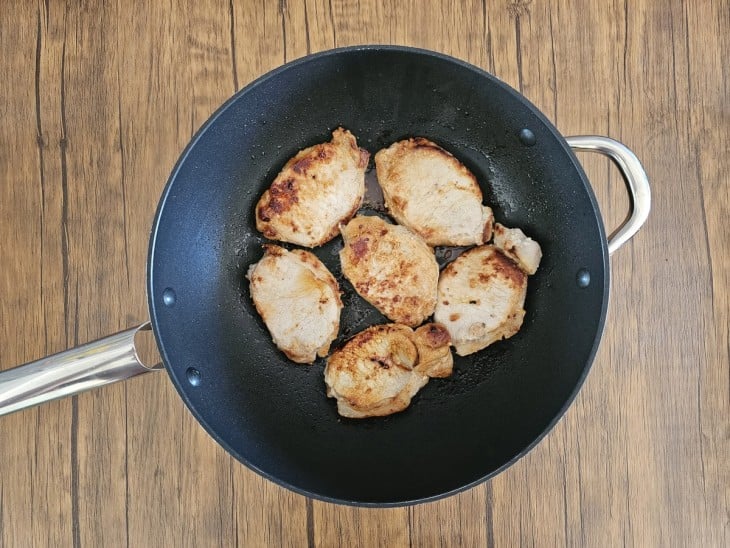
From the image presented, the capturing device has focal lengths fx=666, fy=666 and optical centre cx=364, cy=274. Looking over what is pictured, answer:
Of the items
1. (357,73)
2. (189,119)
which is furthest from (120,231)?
(357,73)

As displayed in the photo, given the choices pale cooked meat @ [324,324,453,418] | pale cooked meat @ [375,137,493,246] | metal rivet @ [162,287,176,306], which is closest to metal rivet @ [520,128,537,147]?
pale cooked meat @ [375,137,493,246]

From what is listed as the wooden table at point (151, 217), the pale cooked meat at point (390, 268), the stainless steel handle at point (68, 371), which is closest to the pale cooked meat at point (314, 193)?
the pale cooked meat at point (390, 268)

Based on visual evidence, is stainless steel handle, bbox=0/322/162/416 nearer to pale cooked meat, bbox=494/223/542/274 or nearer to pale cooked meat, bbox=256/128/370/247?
pale cooked meat, bbox=256/128/370/247

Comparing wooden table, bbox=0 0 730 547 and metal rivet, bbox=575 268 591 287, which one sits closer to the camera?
metal rivet, bbox=575 268 591 287

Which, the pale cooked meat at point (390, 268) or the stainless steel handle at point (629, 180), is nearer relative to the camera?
the stainless steel handle at point (629, 180)

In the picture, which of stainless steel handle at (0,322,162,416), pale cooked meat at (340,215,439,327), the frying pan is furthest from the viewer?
pale cooked meat at (340,215,439,327)

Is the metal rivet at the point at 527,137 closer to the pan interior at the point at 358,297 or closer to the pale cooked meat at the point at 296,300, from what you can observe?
the pan interior at the point at 358,297
